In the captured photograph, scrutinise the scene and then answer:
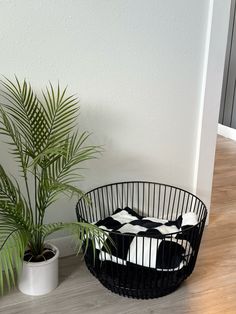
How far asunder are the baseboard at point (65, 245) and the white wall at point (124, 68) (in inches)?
4.3

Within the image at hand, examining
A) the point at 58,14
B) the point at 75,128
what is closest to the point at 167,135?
the point at 75,128

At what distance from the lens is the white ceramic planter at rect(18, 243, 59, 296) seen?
1625 mm

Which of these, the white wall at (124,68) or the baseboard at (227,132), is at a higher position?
the white wall at (124,68)

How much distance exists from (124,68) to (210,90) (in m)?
0.50

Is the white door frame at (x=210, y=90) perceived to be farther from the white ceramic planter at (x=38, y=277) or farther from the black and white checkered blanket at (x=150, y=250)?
the white ceramic planter at (x=38, y=277)

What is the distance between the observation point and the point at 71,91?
1.74 meters

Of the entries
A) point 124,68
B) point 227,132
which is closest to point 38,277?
point 124,68

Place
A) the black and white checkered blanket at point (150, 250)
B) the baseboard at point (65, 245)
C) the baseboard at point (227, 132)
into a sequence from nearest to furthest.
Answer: the black and white checkered blanket at point (150, 250) → the baseboard at point (65, 245) → the baseboard at point (227, 132)

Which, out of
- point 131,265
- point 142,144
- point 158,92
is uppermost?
point 158,92

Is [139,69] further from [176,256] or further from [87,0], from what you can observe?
[176,256]

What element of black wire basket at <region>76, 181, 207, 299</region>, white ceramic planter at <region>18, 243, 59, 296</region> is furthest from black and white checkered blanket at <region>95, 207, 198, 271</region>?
white ceramic planter at <region>18, 243, 59, 296</region>

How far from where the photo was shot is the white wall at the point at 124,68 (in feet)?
5.30

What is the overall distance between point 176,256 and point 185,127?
2.40ft

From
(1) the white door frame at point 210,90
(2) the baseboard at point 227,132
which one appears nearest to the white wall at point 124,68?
(1) the white door frame at point 210,90
